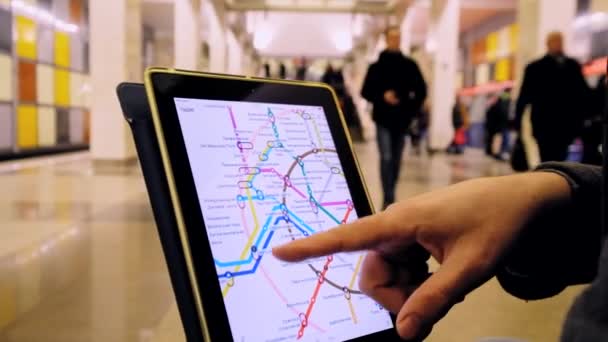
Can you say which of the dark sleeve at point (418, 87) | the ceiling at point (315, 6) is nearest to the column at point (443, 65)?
the ceiling at point (315, 6)

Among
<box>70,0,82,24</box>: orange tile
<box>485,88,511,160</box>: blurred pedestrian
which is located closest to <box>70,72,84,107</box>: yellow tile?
<box>70,0,82,24</box>: orange tile

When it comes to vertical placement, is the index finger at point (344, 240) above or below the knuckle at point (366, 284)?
above

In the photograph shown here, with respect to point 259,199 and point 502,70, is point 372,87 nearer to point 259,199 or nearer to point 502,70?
point 259,199

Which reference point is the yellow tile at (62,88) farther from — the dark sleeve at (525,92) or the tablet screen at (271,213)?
the tablet screen at (271,213)

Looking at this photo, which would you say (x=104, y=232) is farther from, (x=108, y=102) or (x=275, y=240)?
(x=108, y=102)

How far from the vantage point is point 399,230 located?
0.54 m

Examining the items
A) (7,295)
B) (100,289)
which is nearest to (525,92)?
(100,289)

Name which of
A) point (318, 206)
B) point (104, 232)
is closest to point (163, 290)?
point (104, 232)

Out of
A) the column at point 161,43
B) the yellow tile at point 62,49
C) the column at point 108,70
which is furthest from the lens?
the column at point 161,43

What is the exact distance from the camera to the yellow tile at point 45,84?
1269 cm

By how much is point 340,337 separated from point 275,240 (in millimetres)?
150

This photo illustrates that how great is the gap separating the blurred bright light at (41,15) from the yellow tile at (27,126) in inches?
68.1

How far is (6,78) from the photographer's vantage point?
11.2 metres

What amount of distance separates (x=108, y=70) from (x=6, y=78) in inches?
103
